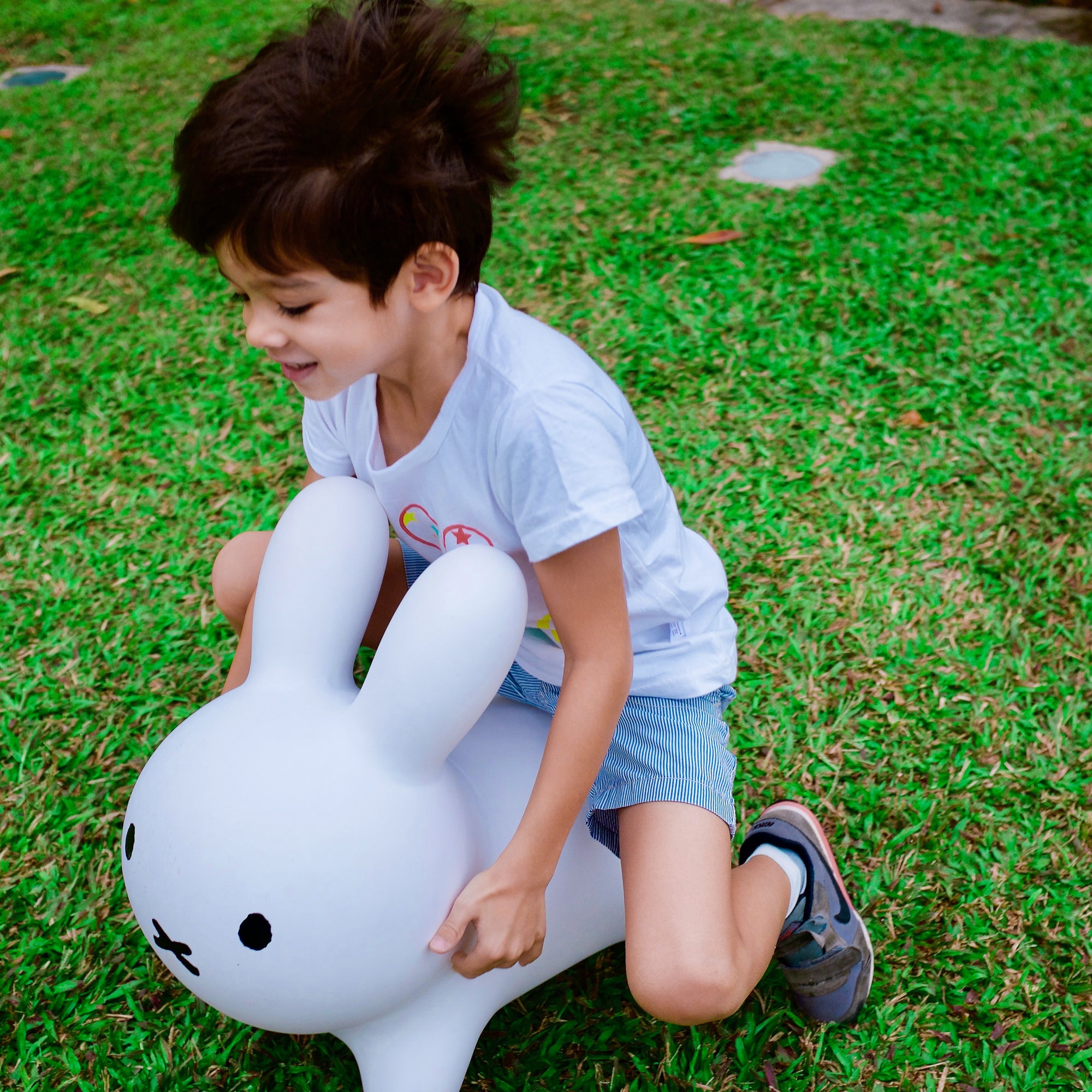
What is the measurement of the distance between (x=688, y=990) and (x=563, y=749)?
347mm

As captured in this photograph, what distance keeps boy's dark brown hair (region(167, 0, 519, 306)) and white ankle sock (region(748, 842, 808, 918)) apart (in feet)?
3.21

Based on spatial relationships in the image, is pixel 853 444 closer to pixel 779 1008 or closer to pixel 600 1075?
pixel 779 1008

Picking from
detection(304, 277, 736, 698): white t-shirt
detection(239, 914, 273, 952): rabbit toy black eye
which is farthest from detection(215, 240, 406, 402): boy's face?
detection(239, 914, 273, 952): rabbit toy black eye

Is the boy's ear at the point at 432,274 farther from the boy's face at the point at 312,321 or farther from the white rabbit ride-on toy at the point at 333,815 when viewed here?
the white rabbit ride-on toy at the point at 333,815

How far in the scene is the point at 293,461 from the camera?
2.51 meters

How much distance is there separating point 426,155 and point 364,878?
2.62 feet

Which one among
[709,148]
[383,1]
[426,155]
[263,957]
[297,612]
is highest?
[383,1]

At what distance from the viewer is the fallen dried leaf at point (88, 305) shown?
9.93 ft

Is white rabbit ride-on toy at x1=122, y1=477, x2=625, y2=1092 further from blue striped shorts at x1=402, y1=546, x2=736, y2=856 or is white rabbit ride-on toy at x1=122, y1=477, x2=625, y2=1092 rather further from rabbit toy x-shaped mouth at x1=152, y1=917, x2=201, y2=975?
blue striped shorts at x1=402, y1=546, x2=736, y2=856

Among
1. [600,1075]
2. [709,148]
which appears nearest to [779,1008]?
[600,1075]

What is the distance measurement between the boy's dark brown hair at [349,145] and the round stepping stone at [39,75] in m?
3.71

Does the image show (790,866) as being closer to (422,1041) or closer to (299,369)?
(422,1041)

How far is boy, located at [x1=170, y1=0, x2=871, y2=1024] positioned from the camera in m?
1.17

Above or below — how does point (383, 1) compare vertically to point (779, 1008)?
above
